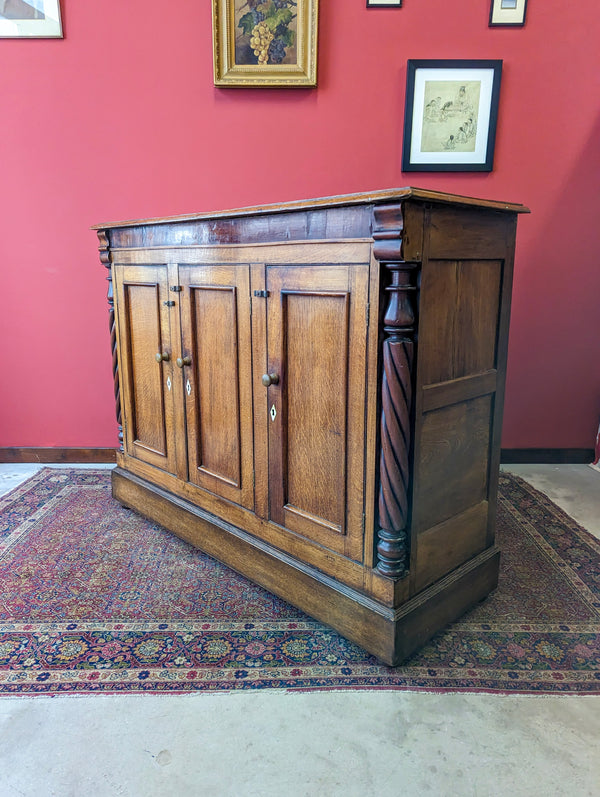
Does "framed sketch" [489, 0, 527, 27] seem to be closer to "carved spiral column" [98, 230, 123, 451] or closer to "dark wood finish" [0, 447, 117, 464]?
"carved spiral column" [98, 230, 123, 451]

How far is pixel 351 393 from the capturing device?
163 cm

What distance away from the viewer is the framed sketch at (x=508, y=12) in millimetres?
2801

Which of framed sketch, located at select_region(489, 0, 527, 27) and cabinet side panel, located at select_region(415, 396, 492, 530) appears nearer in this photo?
cabinet side panel, located at select_region(415, 396, 492, 530)

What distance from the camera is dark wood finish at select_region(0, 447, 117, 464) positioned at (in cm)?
338

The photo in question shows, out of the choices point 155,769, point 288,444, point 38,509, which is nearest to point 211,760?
point 155,769

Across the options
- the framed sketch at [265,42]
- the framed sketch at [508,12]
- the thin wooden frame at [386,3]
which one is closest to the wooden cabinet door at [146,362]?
the framed sketch at [265,42]

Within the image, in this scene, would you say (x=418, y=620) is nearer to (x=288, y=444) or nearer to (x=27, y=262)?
(x=288, y=444)

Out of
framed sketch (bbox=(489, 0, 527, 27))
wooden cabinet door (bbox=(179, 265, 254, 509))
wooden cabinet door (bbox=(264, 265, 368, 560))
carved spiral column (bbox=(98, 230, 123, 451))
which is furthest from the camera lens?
framed sketch (bbox=(489, 0, 527, 27))

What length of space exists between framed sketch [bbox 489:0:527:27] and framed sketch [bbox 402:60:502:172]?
195 mm

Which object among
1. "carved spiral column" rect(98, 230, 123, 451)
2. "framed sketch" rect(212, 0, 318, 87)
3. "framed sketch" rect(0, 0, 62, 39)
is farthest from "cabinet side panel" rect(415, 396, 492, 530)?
"framed sketch" rect(0, 0, 62, 39)

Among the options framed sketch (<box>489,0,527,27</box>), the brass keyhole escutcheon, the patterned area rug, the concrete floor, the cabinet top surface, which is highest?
framed sketch (<box>489,0,527,27</box>)

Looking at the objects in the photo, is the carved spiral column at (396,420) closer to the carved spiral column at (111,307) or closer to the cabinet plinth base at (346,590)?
the cabinet plinth base at (346,590)

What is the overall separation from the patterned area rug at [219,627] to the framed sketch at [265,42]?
2308 mm

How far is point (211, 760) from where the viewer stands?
1.34 meters
